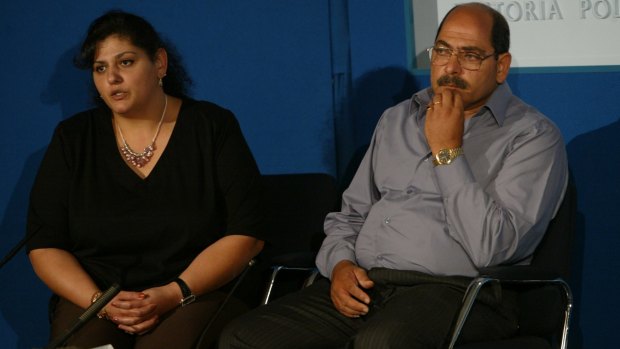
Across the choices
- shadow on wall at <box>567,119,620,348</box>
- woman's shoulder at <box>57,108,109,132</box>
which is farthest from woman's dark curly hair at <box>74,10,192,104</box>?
shadow on wall at <box>567,119,620,348</box>

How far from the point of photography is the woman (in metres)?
2.77

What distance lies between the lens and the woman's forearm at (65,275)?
8.86 ft

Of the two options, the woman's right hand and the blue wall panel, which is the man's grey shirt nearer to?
the woman's right hand

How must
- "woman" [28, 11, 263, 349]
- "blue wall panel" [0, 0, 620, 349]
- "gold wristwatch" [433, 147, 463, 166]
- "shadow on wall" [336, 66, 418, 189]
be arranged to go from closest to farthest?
"gold wristwatch" [433, 147, 463, 166] < "woman" [28, 11, 263, 349] < "blue wall panel" [0, 0, 620, 349] < "shadow on wall" [336, 66, 418, 189]

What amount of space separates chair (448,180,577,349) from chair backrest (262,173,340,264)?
0.85 metres

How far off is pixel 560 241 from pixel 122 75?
4.92 feet

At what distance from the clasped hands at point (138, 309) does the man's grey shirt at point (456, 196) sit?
0.54 m

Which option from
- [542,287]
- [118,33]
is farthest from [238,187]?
[542,287]

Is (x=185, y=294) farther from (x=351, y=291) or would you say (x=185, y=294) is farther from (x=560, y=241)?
(x=560, y=241)

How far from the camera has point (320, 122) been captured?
3600 millimetres

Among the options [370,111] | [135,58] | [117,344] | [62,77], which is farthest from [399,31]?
[117,344]

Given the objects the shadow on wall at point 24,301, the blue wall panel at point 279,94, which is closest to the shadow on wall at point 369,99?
the blue wall panel at point 279,94

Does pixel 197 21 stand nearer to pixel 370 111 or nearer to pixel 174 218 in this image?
pixel 370 111

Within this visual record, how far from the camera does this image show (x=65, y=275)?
9.00 ft
